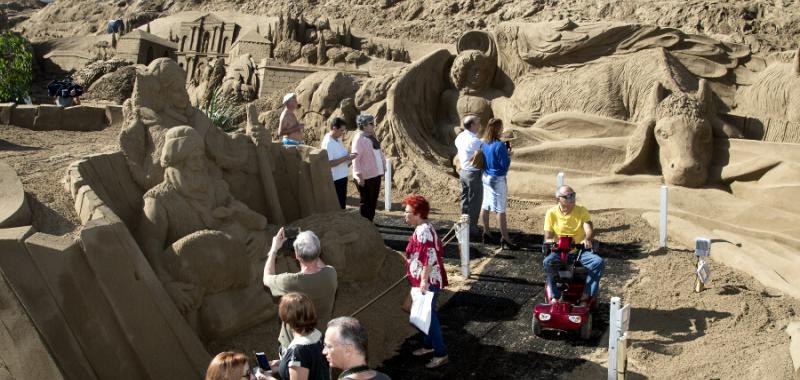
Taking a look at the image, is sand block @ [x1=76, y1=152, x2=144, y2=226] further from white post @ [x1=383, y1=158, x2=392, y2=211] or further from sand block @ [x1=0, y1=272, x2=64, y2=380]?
white post @ [x1=383, y1=158, x2=392, y2=211]

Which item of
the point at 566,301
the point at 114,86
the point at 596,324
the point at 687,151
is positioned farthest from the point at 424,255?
the point at 114,86

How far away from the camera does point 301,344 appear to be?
3.67 meters

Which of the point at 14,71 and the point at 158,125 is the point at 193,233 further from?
the point at 14,71

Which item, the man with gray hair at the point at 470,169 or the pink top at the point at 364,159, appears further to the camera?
the pink top at the point at 364,159

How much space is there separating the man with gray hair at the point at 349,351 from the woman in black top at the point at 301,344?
0.36m

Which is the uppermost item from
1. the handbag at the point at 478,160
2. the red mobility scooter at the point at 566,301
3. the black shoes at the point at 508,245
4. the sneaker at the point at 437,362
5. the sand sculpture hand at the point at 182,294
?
the handbag at the point at 478,160

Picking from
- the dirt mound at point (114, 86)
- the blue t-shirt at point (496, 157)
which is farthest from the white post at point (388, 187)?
the dirt mound at point (114, 86)

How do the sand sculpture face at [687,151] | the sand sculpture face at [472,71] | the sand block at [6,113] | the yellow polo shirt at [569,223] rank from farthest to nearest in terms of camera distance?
1. the sand sculpture face at [472,71]
2. the sand block at [6,113]
3. the sand sculpture face at [687,151]
4. the yellow polo shirt at [569,223]

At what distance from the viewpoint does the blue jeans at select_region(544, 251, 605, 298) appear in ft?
20.0

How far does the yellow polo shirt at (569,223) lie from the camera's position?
20.9ft

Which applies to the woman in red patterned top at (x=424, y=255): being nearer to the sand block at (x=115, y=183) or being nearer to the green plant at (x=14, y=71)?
the sand block at (x=115, y=183)

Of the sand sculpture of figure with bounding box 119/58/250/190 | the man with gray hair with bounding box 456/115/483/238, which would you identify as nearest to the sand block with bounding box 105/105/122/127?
the sand sculpture of figure with bounding box 119/58/250/190

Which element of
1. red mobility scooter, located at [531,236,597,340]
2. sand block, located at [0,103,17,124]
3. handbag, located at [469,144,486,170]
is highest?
sand block, located at [0,103,17,124]

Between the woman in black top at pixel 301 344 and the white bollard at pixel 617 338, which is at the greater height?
the woman in black top at pixel 301 344
